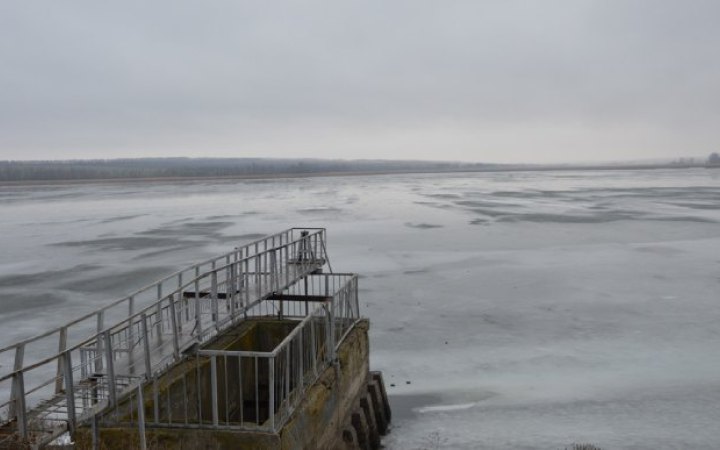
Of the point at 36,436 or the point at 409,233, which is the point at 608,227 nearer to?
the point at 409,233

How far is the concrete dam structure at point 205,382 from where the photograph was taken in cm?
Answer: 700

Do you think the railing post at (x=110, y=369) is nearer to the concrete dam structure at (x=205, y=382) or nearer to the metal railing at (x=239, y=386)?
the concrete dam structure at (x=205, y=382)

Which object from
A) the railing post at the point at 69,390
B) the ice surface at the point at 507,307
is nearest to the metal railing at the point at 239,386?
the railing post at the point at 69,390

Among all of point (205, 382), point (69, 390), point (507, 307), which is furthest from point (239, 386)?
point (507, 307)

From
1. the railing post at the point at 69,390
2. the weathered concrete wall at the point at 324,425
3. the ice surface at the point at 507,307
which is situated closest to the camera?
the railing post at the point at 69,390

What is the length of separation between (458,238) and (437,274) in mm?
9141

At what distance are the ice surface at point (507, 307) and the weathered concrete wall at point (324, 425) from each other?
0.89 metres

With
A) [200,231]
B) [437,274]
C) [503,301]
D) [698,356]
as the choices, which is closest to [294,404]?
[698,356]

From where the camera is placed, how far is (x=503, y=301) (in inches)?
725

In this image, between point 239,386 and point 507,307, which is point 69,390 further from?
point 507,307

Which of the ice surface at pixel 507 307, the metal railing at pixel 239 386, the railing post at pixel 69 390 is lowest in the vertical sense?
the ice surface at pixel 507 307

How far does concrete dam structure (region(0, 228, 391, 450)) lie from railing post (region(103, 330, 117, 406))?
0.04ft

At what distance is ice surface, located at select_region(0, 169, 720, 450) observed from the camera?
1116cm

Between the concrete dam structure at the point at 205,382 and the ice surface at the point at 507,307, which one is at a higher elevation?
the concrete dam structure at the point at 205,382
